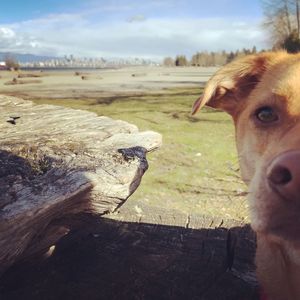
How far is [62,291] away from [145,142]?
1.17 m

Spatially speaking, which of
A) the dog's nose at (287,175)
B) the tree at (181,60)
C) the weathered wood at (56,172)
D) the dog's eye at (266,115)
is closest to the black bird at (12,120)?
the weathered wood at (56,172)

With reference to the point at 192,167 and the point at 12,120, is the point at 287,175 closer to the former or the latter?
the point at 12,120

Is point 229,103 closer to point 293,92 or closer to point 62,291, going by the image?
point 293,92

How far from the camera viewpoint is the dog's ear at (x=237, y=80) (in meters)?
2.90

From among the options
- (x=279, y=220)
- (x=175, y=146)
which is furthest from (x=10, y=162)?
(x=175, y=146)

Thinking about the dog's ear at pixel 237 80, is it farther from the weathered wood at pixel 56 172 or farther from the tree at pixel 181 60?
the tree at pixel 181 60

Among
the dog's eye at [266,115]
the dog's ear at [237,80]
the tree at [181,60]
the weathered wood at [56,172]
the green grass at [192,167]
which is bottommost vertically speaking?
the green grass at [192,167]

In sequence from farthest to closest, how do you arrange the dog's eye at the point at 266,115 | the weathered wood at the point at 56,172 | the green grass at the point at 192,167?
1. the green grass at the point at 192,167
2. the dog's eye at the point at 266,115
3. the weathered wood at the point at 56,172

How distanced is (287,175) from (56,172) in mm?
1292

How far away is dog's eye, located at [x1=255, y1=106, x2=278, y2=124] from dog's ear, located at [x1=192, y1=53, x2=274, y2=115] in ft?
1.43

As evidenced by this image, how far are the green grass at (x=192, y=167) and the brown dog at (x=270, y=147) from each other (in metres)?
0.81

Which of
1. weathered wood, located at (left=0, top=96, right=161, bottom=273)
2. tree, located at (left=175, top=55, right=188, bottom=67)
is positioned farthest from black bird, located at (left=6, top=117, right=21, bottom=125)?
tree, located at (left=175, top=55, right=188, bottom=67)

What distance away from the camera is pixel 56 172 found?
229cm

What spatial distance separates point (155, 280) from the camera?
8.91ft
